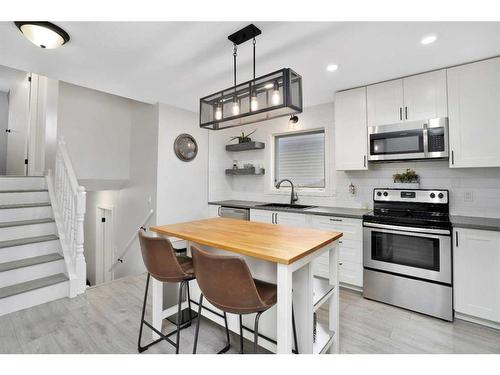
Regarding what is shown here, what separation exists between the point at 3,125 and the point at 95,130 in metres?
2.56

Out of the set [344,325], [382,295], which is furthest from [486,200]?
[344,325]

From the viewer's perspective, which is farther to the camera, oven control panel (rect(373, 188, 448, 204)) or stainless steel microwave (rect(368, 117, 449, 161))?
oven control panel (rect(373, 188, 448, 204))

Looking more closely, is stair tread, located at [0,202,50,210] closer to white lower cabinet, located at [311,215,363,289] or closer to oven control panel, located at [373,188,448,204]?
white lower cabinet, located at [311,215,363,289]

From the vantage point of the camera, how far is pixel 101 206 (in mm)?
5004

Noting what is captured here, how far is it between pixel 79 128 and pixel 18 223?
168 centimetres

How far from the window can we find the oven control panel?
90 cm

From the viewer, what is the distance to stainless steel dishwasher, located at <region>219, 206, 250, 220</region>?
12.4 ft

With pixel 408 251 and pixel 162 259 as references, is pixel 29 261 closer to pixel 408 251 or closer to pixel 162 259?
pixel 162 259

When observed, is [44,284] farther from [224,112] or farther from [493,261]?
[493,261]

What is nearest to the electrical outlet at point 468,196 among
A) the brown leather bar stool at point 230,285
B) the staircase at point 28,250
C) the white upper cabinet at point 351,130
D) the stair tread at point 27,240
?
the white upper cabinet at point 351,130

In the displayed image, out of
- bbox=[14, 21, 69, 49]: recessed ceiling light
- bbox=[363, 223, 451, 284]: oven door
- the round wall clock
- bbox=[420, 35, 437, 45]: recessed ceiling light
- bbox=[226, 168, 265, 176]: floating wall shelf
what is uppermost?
bbox=[420, 35, 437, 45]: recessed ceiling light

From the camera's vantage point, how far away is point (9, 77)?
4.24 m

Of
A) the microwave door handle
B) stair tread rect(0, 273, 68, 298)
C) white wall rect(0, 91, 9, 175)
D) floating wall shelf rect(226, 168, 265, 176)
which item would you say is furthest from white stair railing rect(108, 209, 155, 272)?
the microwave door handle
